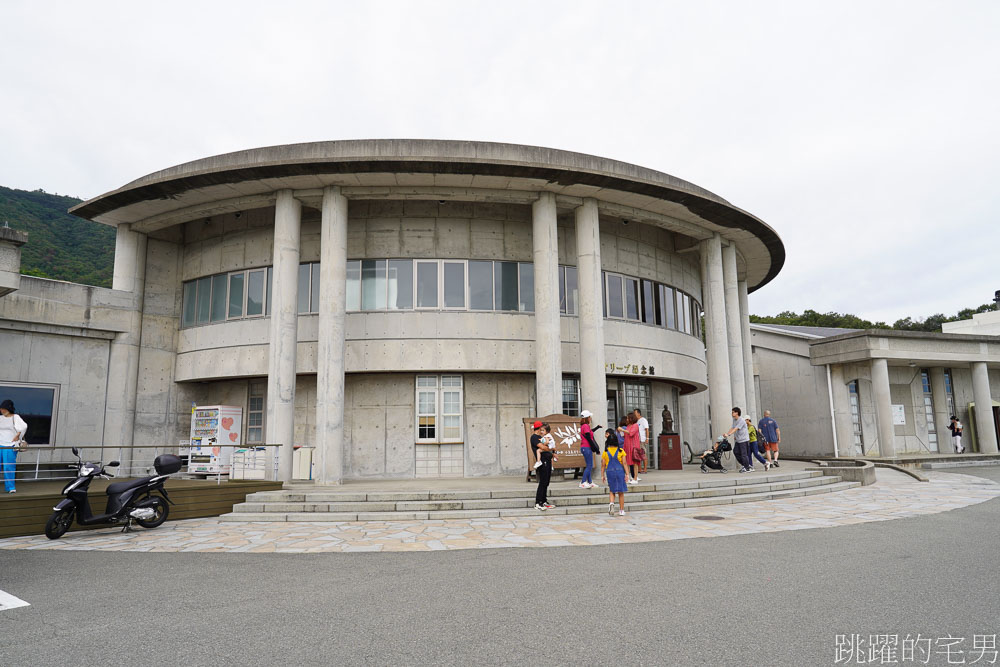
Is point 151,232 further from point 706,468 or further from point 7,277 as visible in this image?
point 706,468

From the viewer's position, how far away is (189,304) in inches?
783

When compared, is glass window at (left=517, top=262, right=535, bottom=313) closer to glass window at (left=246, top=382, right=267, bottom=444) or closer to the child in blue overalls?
the child in blue overalls

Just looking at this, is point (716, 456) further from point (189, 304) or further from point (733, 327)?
point (189, 304)

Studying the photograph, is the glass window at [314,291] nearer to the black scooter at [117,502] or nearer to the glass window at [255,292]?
the glass window at [255,292]

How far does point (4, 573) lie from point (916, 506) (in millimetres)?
15020

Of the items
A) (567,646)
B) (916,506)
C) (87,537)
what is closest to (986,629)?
(567,646)

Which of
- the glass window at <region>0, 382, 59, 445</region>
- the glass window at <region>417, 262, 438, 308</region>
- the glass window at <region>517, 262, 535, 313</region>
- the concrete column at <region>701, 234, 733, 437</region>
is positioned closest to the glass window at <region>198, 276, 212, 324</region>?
the glass window at <region>0, 382, 59, 445</region>

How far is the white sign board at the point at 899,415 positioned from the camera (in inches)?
1100

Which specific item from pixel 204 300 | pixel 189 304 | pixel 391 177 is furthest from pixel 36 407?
pixel 391 177

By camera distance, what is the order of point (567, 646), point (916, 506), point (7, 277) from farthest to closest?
point (7, 277) < point (916, 506) < point (567, 646)

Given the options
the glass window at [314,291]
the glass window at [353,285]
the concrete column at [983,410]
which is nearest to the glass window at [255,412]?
the glass window at [314,291]

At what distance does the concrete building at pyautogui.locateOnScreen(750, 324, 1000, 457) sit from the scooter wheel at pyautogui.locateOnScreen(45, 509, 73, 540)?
26.6 meters

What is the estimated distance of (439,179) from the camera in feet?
53.1

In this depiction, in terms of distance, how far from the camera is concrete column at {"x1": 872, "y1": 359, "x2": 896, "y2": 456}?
24.4m
